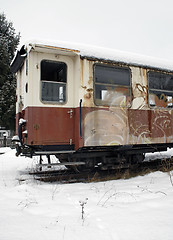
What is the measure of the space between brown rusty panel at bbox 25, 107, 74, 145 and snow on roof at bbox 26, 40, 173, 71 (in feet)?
4.93

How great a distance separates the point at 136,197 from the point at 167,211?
84 cm

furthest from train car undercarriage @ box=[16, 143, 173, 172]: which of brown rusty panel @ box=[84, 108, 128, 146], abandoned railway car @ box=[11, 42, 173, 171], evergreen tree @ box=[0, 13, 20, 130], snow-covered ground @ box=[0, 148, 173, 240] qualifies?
evergreen tree @ box=[0, 13, 20, 130]

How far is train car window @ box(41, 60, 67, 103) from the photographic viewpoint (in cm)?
521

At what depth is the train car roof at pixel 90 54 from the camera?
199 inches

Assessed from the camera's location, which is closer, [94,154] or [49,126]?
[49,126]

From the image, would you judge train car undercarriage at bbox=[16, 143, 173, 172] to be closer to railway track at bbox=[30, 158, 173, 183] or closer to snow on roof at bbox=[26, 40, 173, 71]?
railway track at bbox=[30, 158, 173, 183]

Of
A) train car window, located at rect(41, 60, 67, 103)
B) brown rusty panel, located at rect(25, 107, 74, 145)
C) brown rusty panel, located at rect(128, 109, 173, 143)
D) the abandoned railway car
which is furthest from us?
brown rusty panel, located at rect(128, 109, 173, 143)

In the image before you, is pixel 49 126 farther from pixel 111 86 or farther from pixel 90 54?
pixel 90 54

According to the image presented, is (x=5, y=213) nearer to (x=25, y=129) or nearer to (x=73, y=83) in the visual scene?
(x=25, y=129)

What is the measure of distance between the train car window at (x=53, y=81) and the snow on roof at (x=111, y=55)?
0.47m

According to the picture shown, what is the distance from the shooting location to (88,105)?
529 cm

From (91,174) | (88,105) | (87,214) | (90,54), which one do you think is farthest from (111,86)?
(87,214)

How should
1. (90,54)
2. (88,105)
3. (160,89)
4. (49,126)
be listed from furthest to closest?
(160,89), (90,54), (88,105), (49,126)

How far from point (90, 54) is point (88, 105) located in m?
1.31
